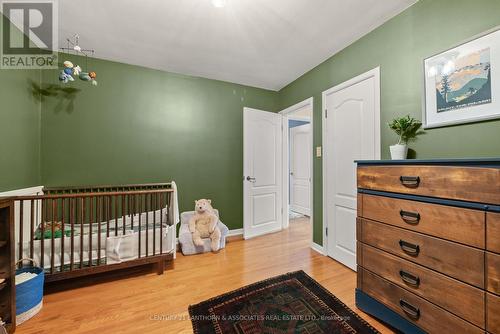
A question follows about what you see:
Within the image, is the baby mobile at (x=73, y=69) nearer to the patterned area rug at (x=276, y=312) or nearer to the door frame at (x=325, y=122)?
the patterned area rug at (x=276, y=312)

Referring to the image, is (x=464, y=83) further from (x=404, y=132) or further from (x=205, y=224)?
(x=205, y=224)

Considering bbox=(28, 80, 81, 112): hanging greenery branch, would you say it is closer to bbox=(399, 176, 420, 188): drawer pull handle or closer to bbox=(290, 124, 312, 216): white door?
bbox=(399, 176, 420, 188): drawer pull handle

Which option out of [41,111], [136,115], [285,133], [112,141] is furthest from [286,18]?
[41,111]

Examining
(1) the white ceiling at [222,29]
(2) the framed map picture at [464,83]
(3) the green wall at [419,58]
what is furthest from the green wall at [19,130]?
(2) the framed map picture at [464,83]

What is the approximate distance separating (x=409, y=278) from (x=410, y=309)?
191 mm

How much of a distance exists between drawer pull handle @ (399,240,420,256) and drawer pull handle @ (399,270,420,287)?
0.44ft

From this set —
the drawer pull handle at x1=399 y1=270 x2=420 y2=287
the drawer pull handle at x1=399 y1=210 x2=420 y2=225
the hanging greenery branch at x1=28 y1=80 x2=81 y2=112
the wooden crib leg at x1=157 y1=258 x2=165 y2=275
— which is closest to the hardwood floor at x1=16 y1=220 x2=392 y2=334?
the wooden crib leg at x1=157 y1=258 x2=165 y2=275

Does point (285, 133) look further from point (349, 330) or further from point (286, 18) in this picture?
point (349, 330)

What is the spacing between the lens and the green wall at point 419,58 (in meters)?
1.32

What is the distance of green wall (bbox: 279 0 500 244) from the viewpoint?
1.32 m

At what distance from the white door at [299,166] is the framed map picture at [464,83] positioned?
3345 millimetres

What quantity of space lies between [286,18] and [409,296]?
233 centimetres

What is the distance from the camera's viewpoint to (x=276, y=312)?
155 centimetres

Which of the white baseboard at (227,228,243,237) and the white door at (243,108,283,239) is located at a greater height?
the white door at (243,108,283,239)
